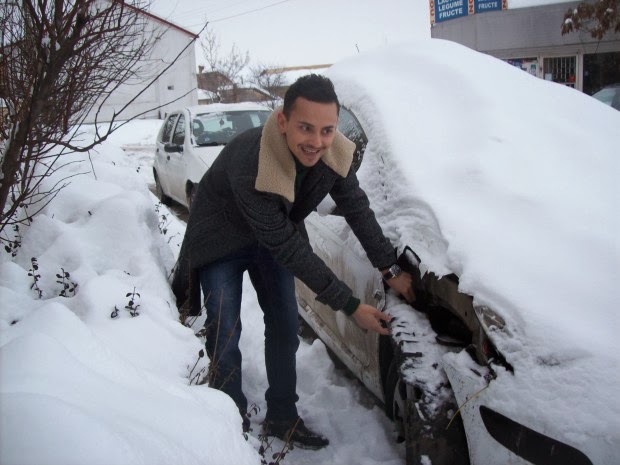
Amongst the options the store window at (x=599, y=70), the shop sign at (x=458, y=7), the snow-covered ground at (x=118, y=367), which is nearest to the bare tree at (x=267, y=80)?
the shop sign at (x=458, y=7)

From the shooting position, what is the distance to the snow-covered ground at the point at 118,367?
1.12 m

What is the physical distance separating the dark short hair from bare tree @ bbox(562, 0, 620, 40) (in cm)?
1245

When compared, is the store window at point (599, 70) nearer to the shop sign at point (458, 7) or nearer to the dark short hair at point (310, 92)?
the shop sign at point (458, 7)

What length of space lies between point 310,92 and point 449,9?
1634cm

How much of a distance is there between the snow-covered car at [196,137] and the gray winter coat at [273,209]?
3.72 metres

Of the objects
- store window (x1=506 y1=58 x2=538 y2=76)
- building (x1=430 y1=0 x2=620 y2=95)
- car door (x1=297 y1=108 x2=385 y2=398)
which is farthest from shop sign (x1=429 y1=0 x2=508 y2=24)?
car door (x1=297 y1=108 x2=385 y2=398)

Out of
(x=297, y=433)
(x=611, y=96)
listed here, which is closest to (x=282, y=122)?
(x=297, y=433)

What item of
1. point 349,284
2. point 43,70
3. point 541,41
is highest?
point 43,70

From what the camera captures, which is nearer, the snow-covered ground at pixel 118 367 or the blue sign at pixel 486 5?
the snow-covered ground at pixel 118 367

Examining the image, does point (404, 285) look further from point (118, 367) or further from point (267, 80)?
point (267, 80)

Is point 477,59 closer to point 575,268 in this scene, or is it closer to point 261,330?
point 575,268

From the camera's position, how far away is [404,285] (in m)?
2.21

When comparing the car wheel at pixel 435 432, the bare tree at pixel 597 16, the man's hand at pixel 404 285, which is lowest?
the car wheel at pixel 435 432

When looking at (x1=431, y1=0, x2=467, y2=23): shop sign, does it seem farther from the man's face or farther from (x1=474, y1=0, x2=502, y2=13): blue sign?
the man's face
